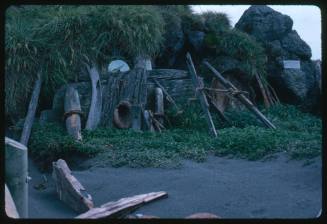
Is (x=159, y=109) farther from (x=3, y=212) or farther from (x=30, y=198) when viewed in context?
(x=3, y=212)

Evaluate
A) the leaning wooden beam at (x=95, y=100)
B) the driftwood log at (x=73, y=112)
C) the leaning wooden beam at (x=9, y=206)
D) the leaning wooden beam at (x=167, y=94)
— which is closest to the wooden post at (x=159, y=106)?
the leaning wooden beam at (x=167, y=94)

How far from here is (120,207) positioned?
5.61 m

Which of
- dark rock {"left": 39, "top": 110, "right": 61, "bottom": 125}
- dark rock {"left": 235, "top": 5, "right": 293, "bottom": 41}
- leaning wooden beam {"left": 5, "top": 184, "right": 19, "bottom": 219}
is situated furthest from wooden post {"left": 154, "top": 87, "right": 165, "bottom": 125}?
leaning wooden beam {"left": 5, "top": 184, "right": 19, "bottom": 219}

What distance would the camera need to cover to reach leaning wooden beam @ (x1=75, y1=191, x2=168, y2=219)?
205 inches

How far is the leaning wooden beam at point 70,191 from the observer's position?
6.22 meters

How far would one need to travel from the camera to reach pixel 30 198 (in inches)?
274

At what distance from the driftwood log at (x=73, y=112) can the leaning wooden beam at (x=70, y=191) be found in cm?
245

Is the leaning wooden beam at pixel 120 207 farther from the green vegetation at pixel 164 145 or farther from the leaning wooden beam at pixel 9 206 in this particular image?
the green vegetation at pixel 164 145

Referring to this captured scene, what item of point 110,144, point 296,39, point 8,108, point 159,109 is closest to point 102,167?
point 110,144

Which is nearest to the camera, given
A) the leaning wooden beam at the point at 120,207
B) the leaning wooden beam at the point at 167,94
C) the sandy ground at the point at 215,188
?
the leaning wooden beam at the point at 120,207

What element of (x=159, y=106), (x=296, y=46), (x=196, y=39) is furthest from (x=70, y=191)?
(x=296, y=46)

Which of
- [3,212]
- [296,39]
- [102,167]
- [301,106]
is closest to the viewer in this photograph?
[3,212]

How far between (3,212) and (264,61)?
12.0m

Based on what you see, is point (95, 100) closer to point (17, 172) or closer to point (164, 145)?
point (164, 145)
